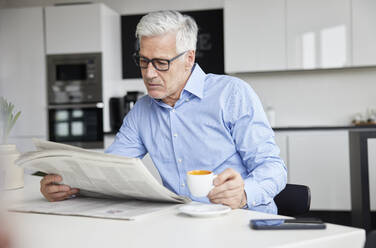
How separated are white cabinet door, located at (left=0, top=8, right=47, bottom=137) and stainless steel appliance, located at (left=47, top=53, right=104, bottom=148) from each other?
0.10 metres

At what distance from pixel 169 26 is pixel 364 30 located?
304cm

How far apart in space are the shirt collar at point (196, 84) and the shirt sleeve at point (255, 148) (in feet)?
0.38

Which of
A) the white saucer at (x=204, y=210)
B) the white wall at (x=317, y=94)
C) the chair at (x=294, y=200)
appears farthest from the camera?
the white wall at (x=317, y=94)

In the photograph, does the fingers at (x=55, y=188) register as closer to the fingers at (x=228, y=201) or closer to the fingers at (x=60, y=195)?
the fingers at (x=60, y=195)

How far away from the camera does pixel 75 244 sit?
76cm

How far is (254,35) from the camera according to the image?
4.04 m

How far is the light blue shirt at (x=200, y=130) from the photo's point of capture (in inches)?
57.4

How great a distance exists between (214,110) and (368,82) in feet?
10.5

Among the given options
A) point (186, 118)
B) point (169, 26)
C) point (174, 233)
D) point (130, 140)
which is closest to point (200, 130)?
point (186, 118)

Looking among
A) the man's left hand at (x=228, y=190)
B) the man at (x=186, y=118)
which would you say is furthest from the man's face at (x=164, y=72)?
the man's left hand at (x=228, y=190)

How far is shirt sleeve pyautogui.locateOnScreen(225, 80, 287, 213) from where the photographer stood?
1191mm

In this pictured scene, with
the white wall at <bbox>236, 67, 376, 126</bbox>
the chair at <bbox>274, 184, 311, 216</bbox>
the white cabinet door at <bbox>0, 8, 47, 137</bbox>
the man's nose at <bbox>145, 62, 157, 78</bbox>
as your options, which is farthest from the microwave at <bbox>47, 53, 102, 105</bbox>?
the chair at <bbox>274, 184, 311, 216</bbox>

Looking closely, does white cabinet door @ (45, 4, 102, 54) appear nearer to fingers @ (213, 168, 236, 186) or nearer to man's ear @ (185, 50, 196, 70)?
man's ear @ (185, 50, 196, 70)

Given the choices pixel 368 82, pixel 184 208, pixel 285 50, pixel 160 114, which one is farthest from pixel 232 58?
pixel 184 208
